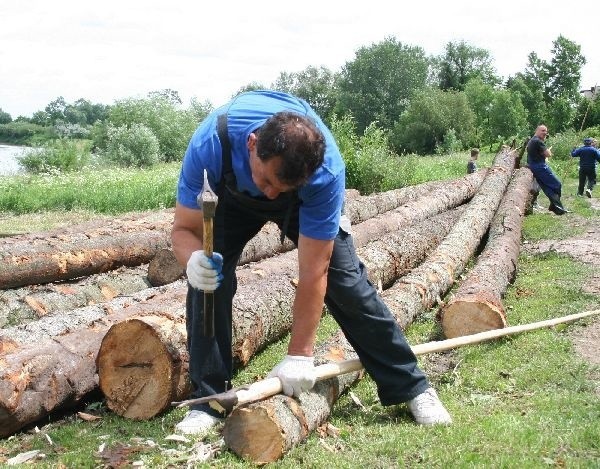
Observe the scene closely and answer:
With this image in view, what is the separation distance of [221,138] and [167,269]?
394 cm

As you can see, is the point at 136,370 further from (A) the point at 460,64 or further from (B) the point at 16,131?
(A) the point at 460,64

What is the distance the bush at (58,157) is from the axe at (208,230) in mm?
25832

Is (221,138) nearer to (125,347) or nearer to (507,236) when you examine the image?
(125,347)

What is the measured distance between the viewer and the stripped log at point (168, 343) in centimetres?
393

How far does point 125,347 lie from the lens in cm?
397

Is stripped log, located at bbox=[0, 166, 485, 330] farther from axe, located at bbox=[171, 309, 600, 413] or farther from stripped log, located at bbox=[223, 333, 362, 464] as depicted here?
stripped log, located at bbox=[223, 333, 362, 464]

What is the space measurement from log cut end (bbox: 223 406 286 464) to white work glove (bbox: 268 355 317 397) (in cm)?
27

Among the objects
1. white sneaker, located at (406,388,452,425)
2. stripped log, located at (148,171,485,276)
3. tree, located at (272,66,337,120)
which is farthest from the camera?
tree, located at (272,66,337,120)

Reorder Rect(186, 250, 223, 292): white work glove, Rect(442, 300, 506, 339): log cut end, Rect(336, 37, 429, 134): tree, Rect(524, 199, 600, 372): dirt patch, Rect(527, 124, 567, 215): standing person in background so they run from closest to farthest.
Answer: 1. Rect(186, 250, 223, 292): white work glove
2. Rect(524, 199, 600, 372): dirt patch
3. Rect(442, 300, 506, 339): log cut end
4. Rect(527, 124, 567, 215): standing person in background
5. Rect(336, 37, 429, 134): tree

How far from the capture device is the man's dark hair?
8.82ft

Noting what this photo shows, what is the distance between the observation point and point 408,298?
18.9ft

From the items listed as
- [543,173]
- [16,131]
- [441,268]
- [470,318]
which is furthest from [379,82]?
[470,318]

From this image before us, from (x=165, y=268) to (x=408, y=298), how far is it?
2554 millimetres

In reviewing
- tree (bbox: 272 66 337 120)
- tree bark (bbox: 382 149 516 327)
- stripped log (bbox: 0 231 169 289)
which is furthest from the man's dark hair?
tree (bbox: 272 66 337 120)
